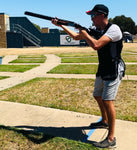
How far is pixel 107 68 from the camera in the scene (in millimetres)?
2438

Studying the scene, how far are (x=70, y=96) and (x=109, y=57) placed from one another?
2672 millimetres

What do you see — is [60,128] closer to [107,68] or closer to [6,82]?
[107,68]

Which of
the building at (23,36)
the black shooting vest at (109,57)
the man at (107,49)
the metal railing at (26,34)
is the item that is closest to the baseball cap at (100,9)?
the man at (107,49)

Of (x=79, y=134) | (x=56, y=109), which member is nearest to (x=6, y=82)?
(x=56, y=109)

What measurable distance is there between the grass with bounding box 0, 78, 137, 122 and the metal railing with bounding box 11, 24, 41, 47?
1310 inches

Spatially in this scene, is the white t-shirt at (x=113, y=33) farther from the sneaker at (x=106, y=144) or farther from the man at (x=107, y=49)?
the sneaker at (x=106, y=144)

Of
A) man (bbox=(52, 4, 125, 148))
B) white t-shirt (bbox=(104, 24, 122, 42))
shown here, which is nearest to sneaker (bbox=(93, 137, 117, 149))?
man (bbox=(52, 4, 125, 148))

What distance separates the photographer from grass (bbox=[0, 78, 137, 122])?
12.9 ft

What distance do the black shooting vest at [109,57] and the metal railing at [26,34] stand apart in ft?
120

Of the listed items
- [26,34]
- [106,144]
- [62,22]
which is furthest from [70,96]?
[26,34]

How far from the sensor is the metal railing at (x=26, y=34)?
37.8 meters

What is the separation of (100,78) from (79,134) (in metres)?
0.98

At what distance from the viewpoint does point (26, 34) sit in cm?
3819

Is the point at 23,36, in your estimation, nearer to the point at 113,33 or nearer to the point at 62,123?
the point at 62,123
